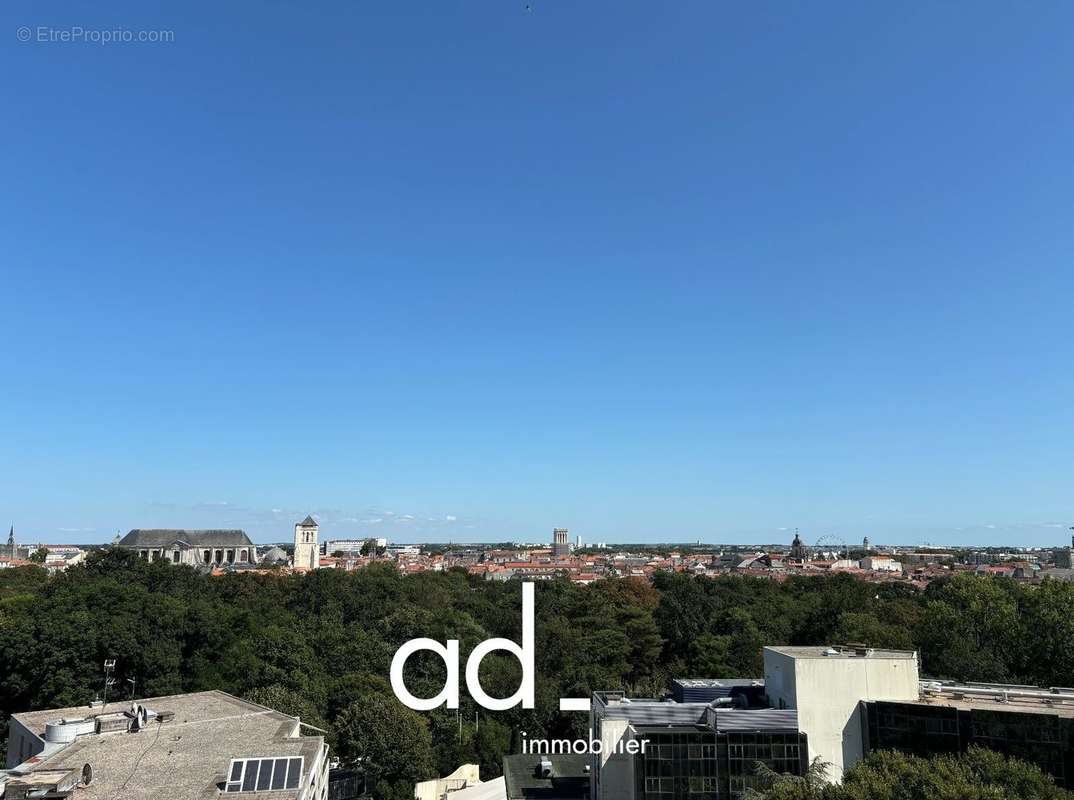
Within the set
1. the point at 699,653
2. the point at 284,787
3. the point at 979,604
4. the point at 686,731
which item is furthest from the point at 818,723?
the point at 699,653

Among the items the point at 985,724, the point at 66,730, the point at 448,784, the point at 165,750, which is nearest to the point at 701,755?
the point at 985,724

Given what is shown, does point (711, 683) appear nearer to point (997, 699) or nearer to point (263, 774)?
point (997, 699)

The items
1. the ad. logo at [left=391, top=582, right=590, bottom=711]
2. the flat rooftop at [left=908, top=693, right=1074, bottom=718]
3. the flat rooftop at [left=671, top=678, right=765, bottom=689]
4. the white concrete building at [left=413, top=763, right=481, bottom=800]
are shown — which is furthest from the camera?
the white concrete building at [left=413, top=763, right=481, bottom=800]

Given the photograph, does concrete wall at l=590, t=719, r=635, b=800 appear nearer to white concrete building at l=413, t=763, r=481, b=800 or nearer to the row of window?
the row of window

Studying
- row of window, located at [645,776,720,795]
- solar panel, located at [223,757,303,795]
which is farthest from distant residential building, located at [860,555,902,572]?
solar panel, located at [223,757,303,795]

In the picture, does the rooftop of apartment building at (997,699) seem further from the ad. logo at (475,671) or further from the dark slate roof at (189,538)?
the dark slate roof at (189,538)

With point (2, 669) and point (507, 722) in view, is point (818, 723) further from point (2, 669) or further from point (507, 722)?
point (2, 669)

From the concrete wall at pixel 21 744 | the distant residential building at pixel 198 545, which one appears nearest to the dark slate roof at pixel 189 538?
the distant residential building at pixel 198 545
